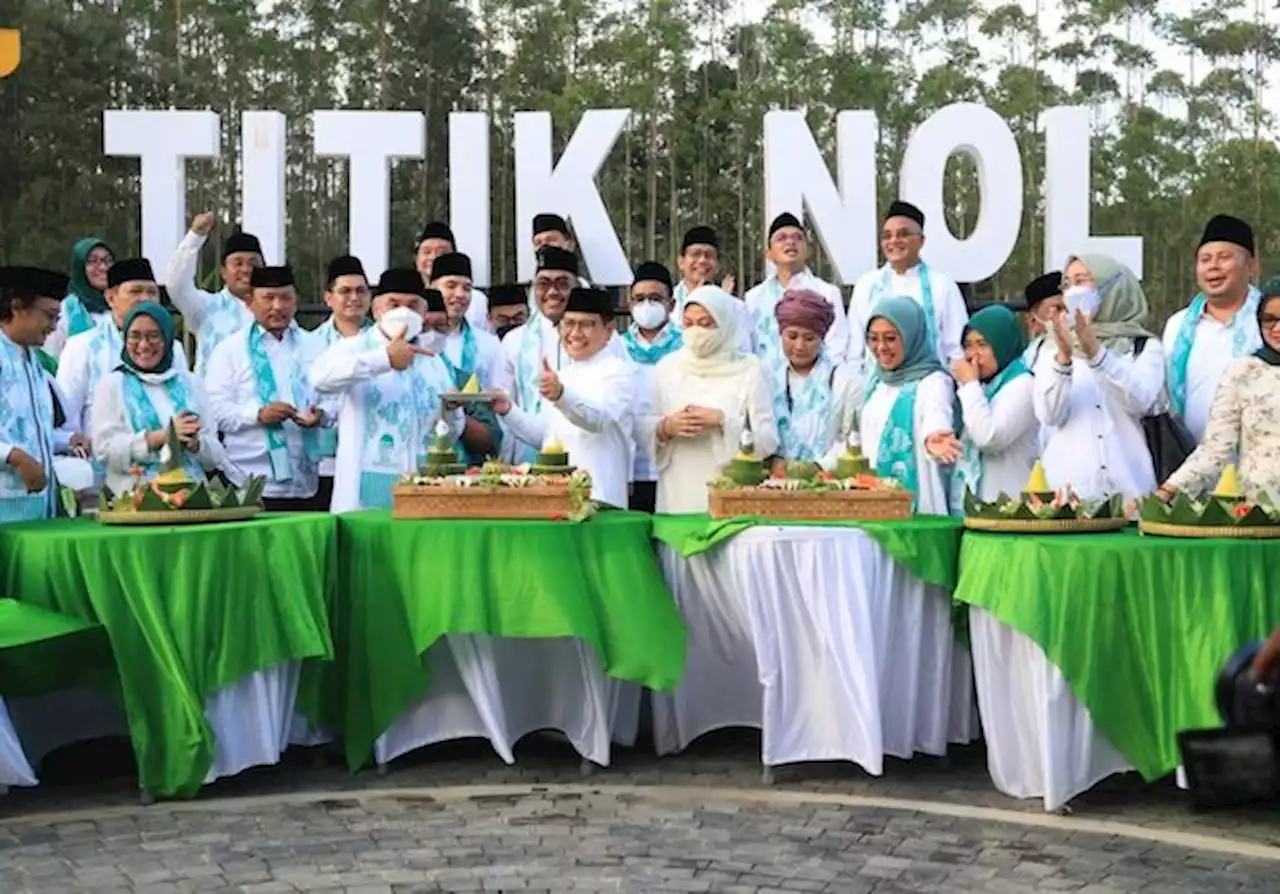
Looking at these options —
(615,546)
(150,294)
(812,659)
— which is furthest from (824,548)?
(150,294)

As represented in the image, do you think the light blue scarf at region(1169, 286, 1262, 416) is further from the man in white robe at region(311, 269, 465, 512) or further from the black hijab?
the man in white robe at region(311, 269, 465, 512)

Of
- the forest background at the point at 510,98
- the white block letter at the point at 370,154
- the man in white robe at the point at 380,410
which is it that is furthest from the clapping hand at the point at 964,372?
the forest background at the point at 510,98

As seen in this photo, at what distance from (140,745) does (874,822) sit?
2.04 metres

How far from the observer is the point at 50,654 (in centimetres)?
424

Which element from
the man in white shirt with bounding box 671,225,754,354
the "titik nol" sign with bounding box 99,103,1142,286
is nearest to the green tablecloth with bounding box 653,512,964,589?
the man in white shirt with bounding box 671,225,754,354

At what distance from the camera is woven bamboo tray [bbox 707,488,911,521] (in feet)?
14.9

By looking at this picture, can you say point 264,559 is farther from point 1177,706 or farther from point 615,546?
point 1177,706

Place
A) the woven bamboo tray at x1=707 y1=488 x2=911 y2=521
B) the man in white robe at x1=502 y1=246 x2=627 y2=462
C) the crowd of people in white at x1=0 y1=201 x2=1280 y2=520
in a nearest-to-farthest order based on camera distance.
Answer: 1. the woven bamboo tray at x1=707 y1=488 x2=911 y2=521
2. the crowd of people in white at x1=0 y1=201 x2=1280 y2=520
3. the man in white robe at x1=502 y1=246 x2=627 y2=462

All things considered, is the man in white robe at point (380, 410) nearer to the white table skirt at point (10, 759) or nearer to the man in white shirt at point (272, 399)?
the man in white shirt at point (272, 399)

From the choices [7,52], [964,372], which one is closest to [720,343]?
[964,372]

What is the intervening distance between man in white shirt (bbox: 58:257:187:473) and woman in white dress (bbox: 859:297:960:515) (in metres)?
2.53

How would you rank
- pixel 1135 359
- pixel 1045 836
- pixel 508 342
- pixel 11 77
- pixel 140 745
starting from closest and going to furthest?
1. pixel 1045 836
2. pixel 140 745
3. pixel 1135 359
4. pixel 508 342
5. pixel 11 77

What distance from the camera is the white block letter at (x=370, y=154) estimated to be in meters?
9.63

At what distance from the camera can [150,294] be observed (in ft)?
20.9
